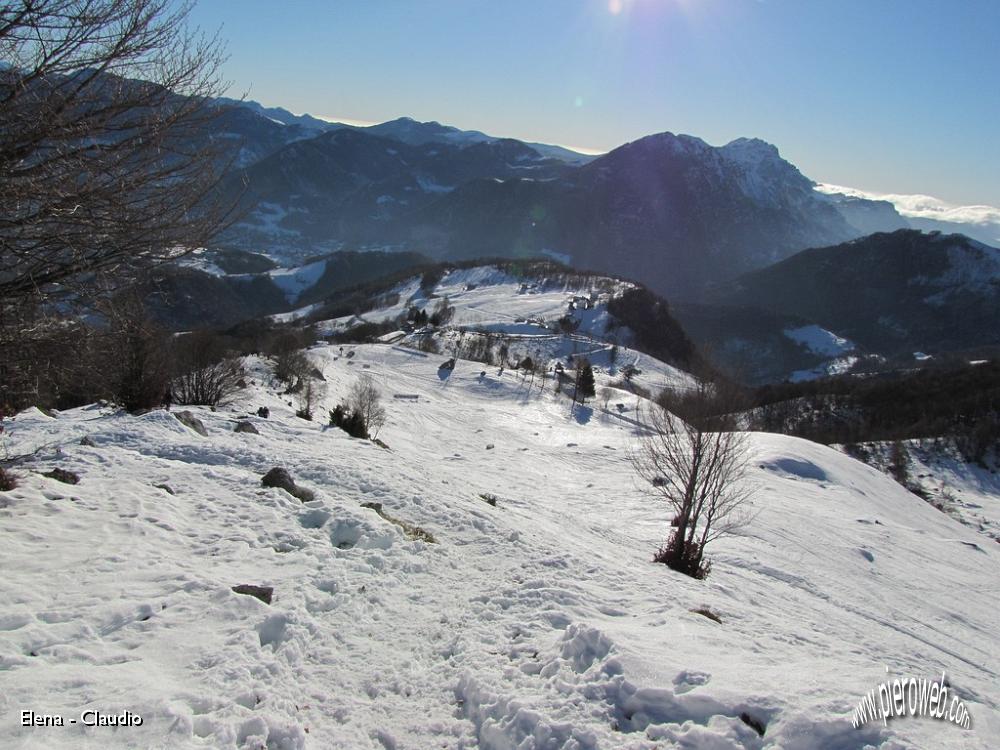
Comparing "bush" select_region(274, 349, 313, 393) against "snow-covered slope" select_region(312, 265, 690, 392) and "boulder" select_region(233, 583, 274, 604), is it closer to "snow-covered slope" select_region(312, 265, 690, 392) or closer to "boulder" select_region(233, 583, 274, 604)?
"boulder" select_region(233, 583, 274, 604)

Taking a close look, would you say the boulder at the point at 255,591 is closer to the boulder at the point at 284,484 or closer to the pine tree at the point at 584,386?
the boulder at the point at 284,484

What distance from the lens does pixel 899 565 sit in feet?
72.4

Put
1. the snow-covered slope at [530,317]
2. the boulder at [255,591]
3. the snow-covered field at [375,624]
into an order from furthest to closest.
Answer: the snow-covered slope at [530,317]
the boulder at [255,591]
the snow-covered field at [375,624]

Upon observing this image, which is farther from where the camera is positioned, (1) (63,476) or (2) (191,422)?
(2) (191,422)

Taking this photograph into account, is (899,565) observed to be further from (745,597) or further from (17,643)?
(17,643)

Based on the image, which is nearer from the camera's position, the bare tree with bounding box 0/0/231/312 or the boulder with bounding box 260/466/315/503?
the bare tree with bounding box 0/0/231/312

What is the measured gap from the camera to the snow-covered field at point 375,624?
4844 millimetres

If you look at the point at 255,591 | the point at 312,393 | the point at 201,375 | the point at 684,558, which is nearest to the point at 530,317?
the point at 312,393

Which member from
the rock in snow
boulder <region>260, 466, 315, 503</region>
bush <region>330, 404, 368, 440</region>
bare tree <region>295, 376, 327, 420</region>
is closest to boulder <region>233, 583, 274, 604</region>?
boulder <region>260, 466, 315, 503</region>

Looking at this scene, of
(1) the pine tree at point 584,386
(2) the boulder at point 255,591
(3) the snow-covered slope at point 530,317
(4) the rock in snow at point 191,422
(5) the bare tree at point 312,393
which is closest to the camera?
(2) the boulder at point 255,591

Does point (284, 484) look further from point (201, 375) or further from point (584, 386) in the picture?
point (584, 386)

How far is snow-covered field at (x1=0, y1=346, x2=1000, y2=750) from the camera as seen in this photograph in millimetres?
4844

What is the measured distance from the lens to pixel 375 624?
7020mm

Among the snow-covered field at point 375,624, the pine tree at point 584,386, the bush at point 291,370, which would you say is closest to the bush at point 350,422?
the snow-covered field at point 375,624
